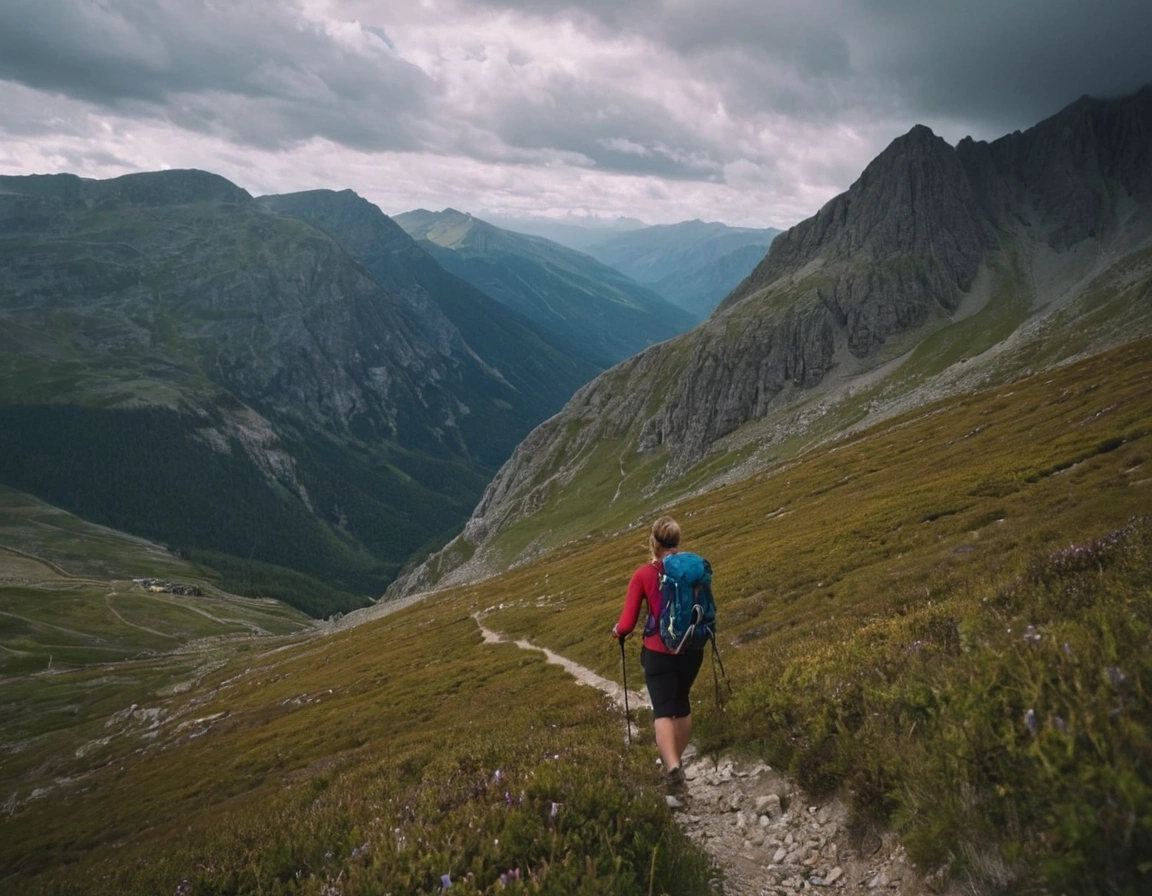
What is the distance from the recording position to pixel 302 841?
885 cm

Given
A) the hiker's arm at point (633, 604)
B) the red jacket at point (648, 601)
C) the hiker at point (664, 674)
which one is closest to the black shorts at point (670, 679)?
the hiker at point (664, 674)

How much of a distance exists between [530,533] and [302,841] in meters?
156

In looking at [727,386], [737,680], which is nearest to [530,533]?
[727,386]

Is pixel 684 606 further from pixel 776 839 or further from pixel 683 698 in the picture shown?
pixel 776 839

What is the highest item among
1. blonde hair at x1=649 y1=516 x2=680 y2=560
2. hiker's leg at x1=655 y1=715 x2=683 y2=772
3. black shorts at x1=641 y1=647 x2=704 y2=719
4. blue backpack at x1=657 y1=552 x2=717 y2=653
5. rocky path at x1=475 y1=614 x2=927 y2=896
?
blonde hair at x1=649 y1=516 x2=680 y2=560

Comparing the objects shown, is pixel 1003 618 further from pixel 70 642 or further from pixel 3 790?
pixel 70 642

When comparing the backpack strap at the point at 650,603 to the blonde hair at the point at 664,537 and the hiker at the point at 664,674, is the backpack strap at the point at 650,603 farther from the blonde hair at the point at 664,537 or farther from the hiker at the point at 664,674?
the blonde hair at the point at 664,537

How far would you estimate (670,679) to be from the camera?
408 inches

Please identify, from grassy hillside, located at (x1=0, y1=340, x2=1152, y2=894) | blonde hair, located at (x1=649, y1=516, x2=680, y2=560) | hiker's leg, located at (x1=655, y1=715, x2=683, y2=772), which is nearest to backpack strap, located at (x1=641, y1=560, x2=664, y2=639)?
blonde hair, located at (x1=649, y1=516, x2=680, y2=560)

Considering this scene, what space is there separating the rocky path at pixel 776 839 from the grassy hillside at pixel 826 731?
1.26 ft

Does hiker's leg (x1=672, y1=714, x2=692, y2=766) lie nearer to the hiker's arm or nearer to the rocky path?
the rocky path

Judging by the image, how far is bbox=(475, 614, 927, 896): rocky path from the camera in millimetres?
7488

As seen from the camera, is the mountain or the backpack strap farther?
the mountain

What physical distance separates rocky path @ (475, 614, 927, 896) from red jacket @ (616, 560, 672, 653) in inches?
95.4
